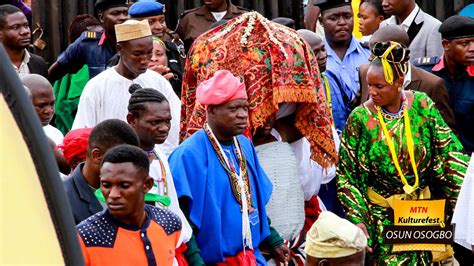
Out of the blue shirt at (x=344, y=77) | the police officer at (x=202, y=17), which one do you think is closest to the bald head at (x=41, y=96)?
the blue shirt at (x=344, y=77)

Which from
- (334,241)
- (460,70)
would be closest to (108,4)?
(460,70)

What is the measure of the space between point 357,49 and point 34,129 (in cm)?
835

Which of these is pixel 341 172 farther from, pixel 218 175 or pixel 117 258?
pixel 117 258

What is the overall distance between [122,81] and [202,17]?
290 cm

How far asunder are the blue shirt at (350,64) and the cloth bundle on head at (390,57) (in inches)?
61.4

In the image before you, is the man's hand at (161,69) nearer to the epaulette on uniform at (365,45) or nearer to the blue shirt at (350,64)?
the blue shirt at (350,64)

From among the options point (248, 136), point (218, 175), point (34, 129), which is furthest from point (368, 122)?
point (34, 129)

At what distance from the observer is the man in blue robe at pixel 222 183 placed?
21.3ft

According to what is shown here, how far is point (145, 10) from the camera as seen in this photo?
943 centimetres

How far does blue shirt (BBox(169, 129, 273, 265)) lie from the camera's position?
6.48m

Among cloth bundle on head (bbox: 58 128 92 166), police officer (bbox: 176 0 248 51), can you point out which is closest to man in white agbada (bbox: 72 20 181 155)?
cloth bundle on head (bbox: 58 128 92 166)

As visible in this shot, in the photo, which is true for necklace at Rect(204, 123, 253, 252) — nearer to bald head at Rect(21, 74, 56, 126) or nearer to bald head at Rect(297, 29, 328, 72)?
bald head at Rect(21, 74, 56, 126)

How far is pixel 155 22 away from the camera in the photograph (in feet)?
30.8

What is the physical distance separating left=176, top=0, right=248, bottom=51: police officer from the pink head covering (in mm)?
3412
